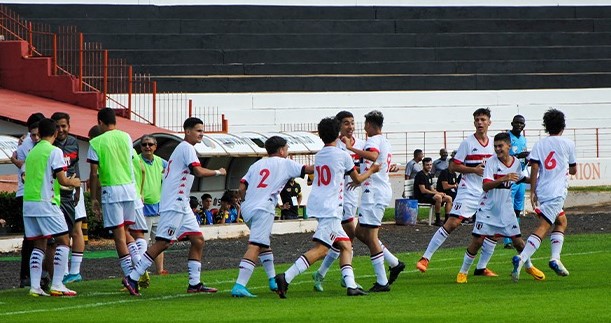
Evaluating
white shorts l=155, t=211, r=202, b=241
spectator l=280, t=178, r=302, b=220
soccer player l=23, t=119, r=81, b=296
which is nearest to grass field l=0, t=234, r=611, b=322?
soccer player l=23, t=119, r=81, b=296

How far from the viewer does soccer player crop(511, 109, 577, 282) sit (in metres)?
14.8

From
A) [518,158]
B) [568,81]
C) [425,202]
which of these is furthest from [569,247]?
[568,81]

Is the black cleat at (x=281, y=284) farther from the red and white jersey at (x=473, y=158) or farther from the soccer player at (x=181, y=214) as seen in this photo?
the red and white jersey at (x=473, y=158)

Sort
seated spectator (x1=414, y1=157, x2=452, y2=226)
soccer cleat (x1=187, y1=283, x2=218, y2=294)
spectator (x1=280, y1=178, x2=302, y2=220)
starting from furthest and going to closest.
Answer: seated spectator (x1=414, y1=157, x2=452, y2=226)
spectator (x1=280, y1=178, x2=302, y2=220)
soccer cleat (x1=187, y1=283, x2=218, y2=294)

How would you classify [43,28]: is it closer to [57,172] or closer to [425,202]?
[425,202]

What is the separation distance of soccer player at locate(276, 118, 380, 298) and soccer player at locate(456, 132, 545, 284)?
6.74 feet

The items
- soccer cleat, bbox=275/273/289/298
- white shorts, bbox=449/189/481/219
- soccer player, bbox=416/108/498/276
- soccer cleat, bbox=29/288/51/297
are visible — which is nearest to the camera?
soccer cleat, bbox=275/273/289/298

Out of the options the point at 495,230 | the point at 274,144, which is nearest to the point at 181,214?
the point at 274,144

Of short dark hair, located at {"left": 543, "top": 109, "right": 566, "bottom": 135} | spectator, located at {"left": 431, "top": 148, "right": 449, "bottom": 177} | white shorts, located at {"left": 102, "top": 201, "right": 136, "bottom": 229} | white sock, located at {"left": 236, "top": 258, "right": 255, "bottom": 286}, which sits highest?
short dark hair, located at {"left": 543, "top": 109, "right": 566, "bottom": 135}

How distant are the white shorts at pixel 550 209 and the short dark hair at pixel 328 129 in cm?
301

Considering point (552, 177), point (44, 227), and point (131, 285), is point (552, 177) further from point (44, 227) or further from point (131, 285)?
point (44, 227)

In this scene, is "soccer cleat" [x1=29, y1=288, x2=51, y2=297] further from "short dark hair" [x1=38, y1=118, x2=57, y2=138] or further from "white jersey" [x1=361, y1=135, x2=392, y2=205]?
"white jersey" [x1=361, y1=135, x2=392, y2=205]

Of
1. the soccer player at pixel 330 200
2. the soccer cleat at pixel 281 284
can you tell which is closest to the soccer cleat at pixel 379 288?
the soccer player at pixel 330 200

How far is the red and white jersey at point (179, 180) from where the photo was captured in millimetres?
13750
